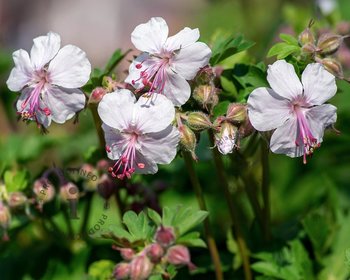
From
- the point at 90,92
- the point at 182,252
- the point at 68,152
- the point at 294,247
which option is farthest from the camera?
the point at 68,152

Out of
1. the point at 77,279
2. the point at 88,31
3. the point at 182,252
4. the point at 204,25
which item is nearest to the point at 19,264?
the point at 77,279

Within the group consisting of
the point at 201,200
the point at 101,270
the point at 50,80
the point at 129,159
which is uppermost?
→ the point at 50,80

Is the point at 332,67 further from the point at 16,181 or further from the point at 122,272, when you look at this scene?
the point at 16,181

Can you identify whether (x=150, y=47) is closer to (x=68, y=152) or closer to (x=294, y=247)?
(x=294, y=247)

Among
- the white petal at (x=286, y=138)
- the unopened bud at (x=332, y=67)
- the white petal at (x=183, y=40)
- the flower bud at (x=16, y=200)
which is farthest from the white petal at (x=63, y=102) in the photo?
the unopened bud at (x=332, y=67)

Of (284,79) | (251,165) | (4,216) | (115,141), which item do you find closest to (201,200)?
(251,165)

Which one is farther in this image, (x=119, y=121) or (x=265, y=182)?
(x=265, y=182)
